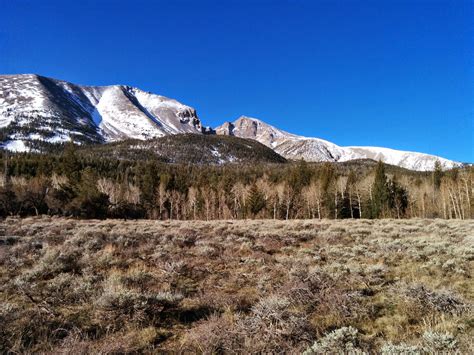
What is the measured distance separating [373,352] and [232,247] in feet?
33.9

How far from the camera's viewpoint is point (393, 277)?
9.23m

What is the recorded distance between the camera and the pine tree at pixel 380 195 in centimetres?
5431

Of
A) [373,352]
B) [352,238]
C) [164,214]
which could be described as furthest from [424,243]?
[164,214]

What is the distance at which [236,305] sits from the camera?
686 centimetres

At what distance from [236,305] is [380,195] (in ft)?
184

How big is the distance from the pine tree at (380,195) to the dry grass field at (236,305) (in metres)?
46.0

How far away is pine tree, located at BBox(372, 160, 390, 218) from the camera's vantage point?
A: 54312 millimetres

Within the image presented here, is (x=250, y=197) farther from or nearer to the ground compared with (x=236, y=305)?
farther from the ground

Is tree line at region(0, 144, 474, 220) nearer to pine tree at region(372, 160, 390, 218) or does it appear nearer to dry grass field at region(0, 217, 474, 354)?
pine tree at region(372, 160, 390, 218)

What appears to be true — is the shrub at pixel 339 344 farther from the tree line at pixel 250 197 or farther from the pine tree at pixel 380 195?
the pine tree at pixel 380 195

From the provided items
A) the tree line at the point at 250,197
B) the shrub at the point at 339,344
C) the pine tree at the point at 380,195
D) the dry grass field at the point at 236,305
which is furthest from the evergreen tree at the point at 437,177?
the shrub at the point at 339,344

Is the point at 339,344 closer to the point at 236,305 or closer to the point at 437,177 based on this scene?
the point at 236,305

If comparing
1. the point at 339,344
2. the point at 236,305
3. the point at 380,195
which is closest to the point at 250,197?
the point at 380,195

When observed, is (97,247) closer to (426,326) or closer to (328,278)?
(328,278)
